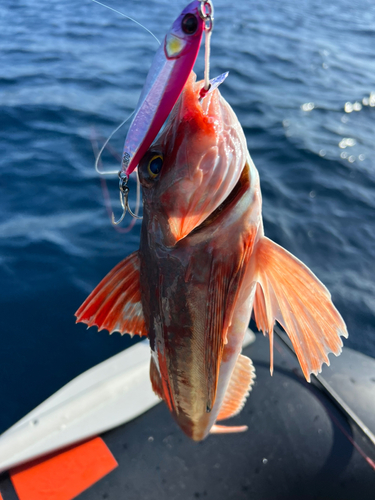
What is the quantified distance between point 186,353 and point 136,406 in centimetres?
137

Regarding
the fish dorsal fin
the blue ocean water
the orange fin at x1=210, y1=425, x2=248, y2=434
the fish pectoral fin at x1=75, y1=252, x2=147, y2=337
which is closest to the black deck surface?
the orange fin at x1=210, y1=425, x2=248, y2=434

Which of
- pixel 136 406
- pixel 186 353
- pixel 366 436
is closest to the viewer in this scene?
pixel 186 353

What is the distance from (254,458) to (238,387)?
614 millimetres

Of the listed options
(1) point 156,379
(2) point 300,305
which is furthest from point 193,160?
(1) point 156,379

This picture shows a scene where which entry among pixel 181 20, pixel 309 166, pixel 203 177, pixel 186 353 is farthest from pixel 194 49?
pixel 309 166

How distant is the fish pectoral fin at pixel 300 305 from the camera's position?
1.81m

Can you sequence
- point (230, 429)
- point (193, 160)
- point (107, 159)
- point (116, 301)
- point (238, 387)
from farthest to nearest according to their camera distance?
point (107, 159) < point (230, 429) < point (238, 387) < point (116, 301) < point (193, 160)

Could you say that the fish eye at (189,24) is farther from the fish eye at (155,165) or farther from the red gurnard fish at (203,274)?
the fish eye at (155,165)

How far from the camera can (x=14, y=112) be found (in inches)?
306

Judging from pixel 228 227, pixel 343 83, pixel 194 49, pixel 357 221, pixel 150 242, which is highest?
pixel 194 49

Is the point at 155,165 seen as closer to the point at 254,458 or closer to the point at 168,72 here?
the point at 168,72

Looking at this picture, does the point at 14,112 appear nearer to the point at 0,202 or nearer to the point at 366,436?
the point at 0,202

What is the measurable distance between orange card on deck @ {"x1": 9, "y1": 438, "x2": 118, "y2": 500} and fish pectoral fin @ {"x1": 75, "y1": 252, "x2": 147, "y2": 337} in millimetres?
1253

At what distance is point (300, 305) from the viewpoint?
1.90 meters
